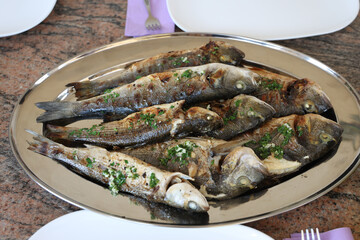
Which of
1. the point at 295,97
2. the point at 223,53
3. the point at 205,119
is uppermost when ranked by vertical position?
the point at 223,53

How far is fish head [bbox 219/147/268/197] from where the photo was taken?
1.50 m

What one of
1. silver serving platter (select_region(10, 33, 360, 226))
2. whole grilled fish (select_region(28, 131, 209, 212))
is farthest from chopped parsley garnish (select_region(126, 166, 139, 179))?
silver serving platter (select_region(10, 33, 360, 226))

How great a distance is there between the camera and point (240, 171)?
4.92 feet

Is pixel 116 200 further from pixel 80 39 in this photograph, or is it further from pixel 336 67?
pixel 336 67

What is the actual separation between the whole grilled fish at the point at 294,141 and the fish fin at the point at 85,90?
838 millimetres

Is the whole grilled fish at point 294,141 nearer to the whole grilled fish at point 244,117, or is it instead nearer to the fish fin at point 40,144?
the whole grilled fish at point 244,117

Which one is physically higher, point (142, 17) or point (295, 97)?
point (142, 17)

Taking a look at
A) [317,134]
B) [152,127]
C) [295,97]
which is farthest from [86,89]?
[317,134]

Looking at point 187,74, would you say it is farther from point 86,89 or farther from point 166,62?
point 86,89

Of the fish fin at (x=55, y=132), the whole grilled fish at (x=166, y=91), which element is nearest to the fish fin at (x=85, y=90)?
the whole grilled fish at (x=166, y=91)

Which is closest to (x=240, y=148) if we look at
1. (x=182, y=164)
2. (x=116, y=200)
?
(x=182, y=164)

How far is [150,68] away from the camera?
205 cm

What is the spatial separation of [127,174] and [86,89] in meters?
0.72

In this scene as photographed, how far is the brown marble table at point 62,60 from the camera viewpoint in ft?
5.28
